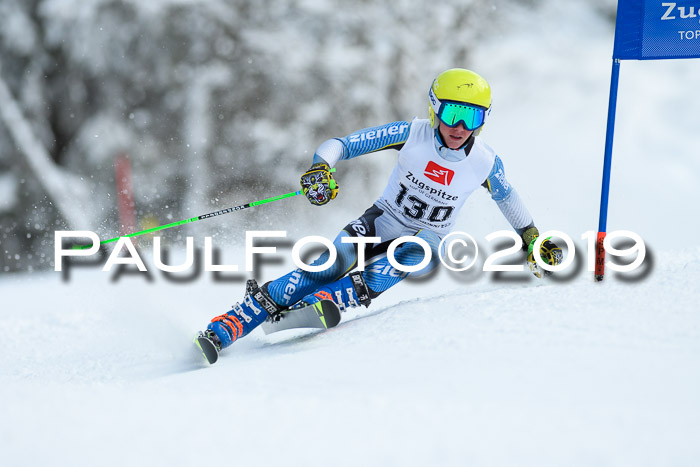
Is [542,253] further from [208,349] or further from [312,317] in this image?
[208,349]

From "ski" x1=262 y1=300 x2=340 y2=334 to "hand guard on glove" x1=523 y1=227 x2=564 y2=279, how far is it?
1212 millimetres

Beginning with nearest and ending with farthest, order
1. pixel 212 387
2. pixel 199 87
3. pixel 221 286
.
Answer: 1. pixel 212 387
2. pixel 221 286
3. pixel 199 87

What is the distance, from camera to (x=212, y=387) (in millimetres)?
2211

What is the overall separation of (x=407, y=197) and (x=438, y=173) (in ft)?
0.79

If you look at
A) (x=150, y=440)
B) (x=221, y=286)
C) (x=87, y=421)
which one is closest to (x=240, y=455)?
(x=150, y=440)

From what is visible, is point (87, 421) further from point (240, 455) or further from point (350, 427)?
point (350, 427)

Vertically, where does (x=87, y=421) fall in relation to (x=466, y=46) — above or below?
below

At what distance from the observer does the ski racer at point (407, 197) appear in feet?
10.6

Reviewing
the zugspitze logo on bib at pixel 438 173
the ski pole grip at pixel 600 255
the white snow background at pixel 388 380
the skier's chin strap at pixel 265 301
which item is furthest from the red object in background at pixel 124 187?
the ski pole grip at pixel 600 255

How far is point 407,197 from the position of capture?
355 centimetres

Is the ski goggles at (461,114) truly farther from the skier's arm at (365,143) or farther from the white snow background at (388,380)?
the white snow background at (388,380)

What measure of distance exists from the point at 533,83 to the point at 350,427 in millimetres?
10538

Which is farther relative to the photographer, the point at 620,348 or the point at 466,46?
the point at 466,46

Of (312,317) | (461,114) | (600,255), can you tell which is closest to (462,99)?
(461,114)
